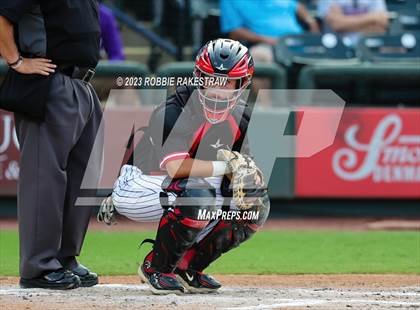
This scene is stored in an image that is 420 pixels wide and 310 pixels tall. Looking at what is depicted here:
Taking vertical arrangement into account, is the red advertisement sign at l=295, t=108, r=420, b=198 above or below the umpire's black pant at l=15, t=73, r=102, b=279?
below

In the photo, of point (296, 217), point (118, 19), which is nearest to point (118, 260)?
point (296, 217)

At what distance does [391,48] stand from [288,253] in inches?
136

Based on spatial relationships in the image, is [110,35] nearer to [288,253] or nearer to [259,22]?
[259,22]

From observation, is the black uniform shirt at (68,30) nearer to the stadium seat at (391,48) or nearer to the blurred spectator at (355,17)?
the stadium seat at (391,48)

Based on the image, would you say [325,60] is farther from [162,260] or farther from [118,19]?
[162,260]

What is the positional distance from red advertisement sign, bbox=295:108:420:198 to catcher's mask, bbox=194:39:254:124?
419 centimetres

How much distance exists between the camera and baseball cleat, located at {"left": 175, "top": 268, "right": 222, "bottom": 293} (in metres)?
5.09

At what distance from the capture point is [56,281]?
5.09 m

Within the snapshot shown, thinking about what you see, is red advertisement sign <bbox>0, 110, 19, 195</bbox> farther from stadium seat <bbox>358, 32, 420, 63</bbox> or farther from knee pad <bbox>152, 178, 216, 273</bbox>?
knee pad <bbox>152, 178, 216, 273</bbox>

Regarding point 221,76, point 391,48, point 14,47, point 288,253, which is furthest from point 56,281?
point 391,48

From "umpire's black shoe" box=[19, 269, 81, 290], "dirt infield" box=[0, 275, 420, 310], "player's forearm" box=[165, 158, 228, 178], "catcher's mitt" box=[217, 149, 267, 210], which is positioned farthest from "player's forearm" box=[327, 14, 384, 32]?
"umpire's black shoe" box=[19, 269, 81, 290]

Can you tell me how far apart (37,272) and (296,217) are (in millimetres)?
4389

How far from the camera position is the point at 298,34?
9852 mm

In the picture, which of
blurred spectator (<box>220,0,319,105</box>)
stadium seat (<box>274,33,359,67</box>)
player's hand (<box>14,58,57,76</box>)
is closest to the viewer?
player's hand (<box>14,58,57,76</box>)
